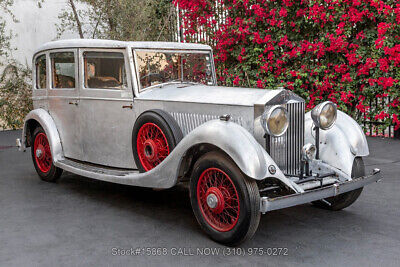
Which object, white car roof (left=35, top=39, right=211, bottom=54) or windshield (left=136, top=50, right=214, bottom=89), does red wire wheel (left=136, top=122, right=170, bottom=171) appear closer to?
windshield (left=136, top=50, right=214, bottom=89)

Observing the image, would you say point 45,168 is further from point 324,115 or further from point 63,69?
point 324,115

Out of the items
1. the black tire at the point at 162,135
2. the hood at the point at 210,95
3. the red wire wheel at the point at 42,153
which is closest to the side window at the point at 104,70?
the hood at the point at 210,95

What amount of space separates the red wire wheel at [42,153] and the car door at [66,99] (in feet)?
1.28

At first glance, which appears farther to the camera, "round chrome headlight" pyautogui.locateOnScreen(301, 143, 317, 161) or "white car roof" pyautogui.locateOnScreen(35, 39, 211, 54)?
"white car roof" pyautogui.locateOnScreen(35, 39, 211, 54)

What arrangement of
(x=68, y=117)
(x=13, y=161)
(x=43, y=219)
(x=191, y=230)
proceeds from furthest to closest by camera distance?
(x=13, y=161), (x=68, y=117), (x=43, y=219), (x=191, y=230)

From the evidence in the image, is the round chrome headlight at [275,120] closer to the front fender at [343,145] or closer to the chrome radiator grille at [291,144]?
the chrome radiator grille at [291,144]

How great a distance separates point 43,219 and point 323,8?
6.04m

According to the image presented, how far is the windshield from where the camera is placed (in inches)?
181

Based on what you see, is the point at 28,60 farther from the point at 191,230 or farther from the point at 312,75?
the point at 191,230

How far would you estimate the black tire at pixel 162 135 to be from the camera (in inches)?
157

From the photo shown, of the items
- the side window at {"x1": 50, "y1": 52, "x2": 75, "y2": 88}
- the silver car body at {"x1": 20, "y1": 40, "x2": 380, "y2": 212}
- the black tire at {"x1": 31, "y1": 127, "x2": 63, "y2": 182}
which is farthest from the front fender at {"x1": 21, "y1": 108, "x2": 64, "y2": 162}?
the side window at {"x1": 50, "y1": 52, "x2": 75, "y2": 88}

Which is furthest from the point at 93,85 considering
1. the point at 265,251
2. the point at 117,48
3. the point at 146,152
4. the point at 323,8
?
the point at 323,8

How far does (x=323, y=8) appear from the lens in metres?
7.91

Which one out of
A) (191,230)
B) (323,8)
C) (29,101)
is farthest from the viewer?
(29,101)
